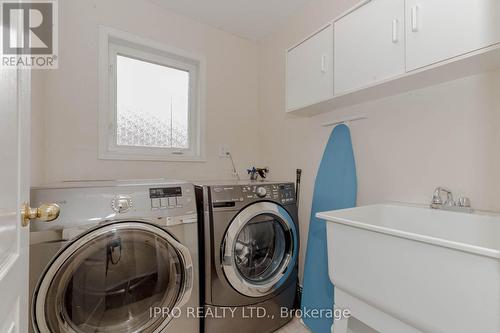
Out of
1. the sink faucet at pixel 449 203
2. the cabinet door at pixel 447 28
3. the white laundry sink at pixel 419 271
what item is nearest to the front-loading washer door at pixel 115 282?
the white laundry sink at pixel 419 271

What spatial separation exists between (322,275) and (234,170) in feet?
4.08

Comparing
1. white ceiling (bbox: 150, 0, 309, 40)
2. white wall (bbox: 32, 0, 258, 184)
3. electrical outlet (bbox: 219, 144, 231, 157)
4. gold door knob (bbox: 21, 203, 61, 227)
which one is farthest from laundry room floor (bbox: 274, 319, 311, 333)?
white ceiling (bbox: 150, 0, 309, 40)

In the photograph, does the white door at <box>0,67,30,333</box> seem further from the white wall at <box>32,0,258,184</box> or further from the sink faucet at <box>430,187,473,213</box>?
the sink faucet at <box>430,187,473,213</box>

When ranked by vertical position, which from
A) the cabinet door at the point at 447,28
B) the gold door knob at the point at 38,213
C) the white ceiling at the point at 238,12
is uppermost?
the white ceiling at the point at 238,12

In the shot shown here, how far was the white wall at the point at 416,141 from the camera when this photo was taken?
3.61ft

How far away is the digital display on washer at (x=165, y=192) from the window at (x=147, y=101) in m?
0.76

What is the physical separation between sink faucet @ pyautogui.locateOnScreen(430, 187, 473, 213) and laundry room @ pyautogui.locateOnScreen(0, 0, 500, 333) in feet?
0.03

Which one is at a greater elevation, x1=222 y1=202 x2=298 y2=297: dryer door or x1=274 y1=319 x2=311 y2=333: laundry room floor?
x1=222 y1=202 x2=298 y2=297: dryer door

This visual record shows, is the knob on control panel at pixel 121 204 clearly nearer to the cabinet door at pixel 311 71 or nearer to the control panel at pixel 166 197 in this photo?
the control panel at pixel 166 197

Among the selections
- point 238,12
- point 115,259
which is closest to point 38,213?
point 115,259

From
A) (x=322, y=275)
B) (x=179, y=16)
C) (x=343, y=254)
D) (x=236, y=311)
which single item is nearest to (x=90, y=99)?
(x=179, y=16)

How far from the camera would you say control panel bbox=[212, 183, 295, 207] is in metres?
1.45

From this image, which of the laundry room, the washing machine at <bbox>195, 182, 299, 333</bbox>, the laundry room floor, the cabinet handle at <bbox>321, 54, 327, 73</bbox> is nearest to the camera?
the laundry room

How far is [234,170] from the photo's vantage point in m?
2.38
